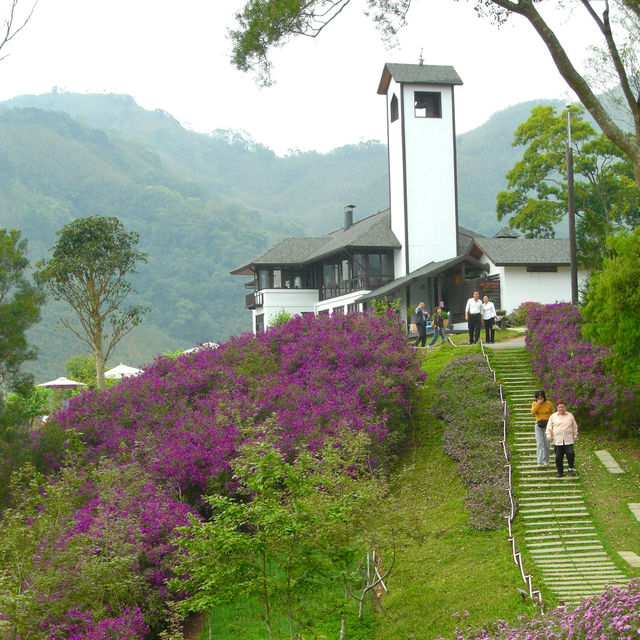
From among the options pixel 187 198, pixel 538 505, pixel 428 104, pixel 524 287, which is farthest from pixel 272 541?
pixel 187 198

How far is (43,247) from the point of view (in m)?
89.4

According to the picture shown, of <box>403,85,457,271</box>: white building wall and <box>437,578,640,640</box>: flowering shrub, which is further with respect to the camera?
<box>403,85,457,271</box>: white building wall

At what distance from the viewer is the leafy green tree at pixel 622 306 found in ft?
53.7

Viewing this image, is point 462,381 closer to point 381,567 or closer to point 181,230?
point 381,567

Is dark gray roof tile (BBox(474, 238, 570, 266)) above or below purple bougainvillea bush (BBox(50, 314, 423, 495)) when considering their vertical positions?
above

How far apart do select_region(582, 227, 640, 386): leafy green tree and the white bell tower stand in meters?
22.4

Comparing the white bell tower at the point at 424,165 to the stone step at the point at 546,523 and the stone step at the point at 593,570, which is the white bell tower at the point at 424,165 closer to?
the stone step at the point at 546,523

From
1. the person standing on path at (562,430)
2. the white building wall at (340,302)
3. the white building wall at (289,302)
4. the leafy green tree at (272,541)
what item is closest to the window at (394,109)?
the white building wall at (340,302)

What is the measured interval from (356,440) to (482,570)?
2660 mm

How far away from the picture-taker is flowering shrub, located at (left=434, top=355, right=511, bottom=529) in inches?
605

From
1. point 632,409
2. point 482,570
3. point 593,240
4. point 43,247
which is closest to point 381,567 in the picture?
point 482,570

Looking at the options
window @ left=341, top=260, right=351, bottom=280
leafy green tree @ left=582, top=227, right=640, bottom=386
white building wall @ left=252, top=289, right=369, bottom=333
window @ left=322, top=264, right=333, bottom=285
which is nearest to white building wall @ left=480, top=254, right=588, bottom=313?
window @ left=341, top=260, right=351, bottom=280

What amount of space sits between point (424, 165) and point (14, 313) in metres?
24.3

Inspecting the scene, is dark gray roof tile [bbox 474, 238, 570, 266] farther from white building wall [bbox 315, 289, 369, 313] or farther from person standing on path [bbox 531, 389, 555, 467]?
person standing on path [bbox 531, 389, 555, 467]
